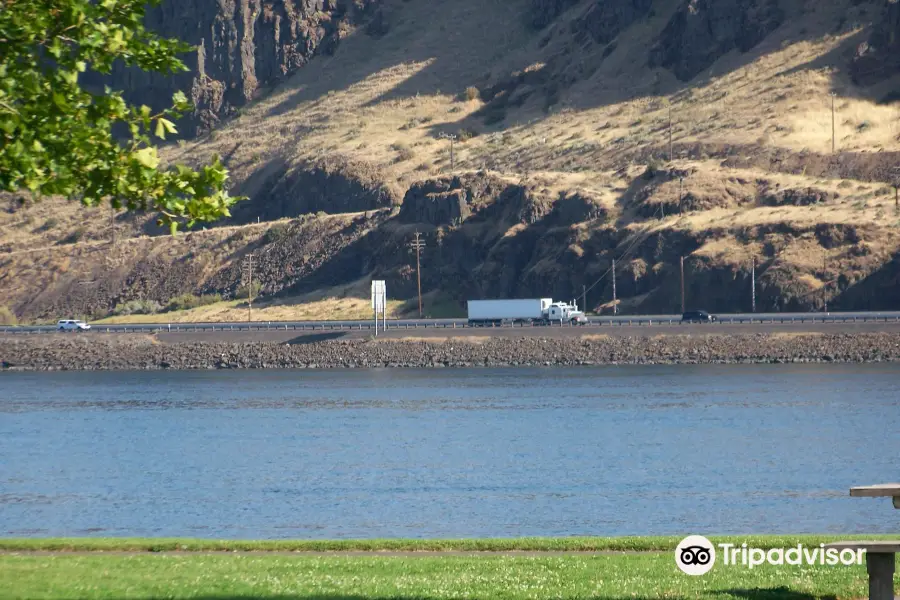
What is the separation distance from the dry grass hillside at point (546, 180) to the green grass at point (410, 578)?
86943 millimetres

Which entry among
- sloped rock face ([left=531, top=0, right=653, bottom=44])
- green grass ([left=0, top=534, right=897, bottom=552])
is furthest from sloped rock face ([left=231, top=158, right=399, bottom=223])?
green grass ([left=0, top=534, right=897, bottom=552])

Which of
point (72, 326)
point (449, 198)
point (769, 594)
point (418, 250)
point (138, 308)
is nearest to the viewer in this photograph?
point (769, 594)

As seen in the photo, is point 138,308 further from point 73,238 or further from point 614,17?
point 614,17

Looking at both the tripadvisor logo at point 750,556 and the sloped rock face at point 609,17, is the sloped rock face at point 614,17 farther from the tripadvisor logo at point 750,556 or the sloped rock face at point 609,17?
the tripadvisor logo at point 750,556

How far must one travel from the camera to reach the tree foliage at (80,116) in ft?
42.0

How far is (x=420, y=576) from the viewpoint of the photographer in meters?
17.6

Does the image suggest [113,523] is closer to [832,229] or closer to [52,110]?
[52,110]

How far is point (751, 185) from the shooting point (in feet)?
387

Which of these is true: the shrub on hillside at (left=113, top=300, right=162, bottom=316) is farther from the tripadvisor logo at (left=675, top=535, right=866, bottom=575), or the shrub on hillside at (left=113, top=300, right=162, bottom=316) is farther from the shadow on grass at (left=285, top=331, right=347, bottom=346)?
the tripadvisor logo at (left=675, top=535, right=866, bottom=575)

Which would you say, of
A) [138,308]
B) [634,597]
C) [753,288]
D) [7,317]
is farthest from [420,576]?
[7,317]

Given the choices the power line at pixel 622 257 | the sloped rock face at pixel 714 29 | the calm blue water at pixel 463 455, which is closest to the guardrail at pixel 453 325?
the calm blue water at pixel 463 455

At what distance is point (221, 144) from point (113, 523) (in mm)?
148368

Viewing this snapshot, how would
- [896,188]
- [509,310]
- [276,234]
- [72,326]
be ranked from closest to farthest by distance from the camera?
[509,310]
[896,188]
[72,326]
[276,234]

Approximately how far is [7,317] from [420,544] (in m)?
124
